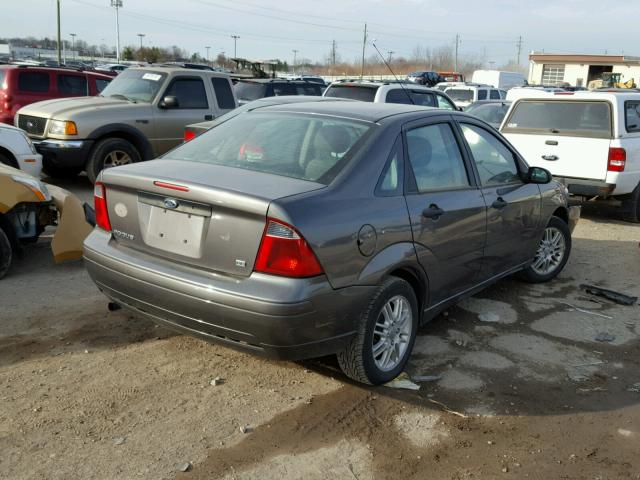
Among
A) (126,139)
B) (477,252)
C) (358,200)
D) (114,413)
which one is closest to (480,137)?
(477,252)

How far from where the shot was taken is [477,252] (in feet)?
15.3

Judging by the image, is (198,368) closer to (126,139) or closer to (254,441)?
(254,441)

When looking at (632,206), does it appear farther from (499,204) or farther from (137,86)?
(137,86)

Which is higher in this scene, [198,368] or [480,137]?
[480,137]

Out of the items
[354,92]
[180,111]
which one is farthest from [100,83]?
[354,92]

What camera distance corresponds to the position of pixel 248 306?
127 inches

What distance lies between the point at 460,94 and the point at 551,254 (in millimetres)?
16710

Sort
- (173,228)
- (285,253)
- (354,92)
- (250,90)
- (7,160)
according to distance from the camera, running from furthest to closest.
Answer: (250,90) → (354,92) → (7,160) → (173,228) → (285,253)

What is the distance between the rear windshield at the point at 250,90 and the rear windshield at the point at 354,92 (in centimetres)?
248

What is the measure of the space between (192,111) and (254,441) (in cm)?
832

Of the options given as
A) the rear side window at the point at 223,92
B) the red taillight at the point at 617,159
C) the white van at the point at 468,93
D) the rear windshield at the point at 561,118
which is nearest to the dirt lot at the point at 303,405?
the red taillight at the point at 617,159

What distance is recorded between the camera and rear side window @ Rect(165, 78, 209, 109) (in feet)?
34.9

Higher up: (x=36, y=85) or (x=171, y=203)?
(x=36, y=85)

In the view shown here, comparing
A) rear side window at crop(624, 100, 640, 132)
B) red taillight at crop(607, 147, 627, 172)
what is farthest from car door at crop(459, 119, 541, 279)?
rear side window at crop(624, 100, 640, 132)
